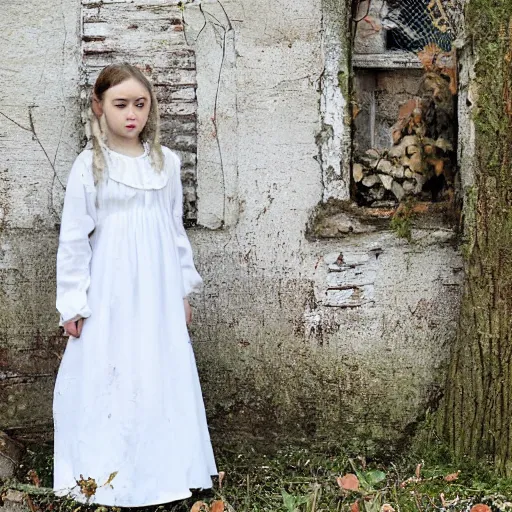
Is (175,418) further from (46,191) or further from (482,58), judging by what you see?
(482,58)

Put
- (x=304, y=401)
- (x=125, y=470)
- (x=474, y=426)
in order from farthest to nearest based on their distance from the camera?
(x=304, y=401), (x=474, y=426), (x=125, y=470)

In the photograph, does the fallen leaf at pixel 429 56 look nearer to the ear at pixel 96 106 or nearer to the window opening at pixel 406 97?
the window opening at pixel 406 97

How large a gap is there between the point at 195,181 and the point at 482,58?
1387 mm

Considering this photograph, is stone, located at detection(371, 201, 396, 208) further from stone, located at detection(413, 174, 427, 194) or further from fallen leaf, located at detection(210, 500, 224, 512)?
fallen leaf, located at detection(210, 500, 224, 512)

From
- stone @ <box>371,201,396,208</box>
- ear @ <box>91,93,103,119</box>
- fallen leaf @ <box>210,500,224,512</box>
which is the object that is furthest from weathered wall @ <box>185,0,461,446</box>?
fallen leaf @ <box>210,500,224,512</box>

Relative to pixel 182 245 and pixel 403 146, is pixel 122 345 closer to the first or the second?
pixel 182 245

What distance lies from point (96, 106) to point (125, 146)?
203mm

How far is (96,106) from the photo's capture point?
3830 millimetres

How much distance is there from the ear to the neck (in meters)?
0.10

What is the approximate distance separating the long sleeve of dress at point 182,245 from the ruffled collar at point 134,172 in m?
0.14

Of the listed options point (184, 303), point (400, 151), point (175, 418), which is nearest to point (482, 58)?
point (400, 151)

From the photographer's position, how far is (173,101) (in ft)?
13.9

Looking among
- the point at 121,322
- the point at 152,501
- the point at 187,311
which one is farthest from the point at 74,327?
the point at 152,501

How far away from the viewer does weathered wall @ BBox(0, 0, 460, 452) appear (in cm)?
421
